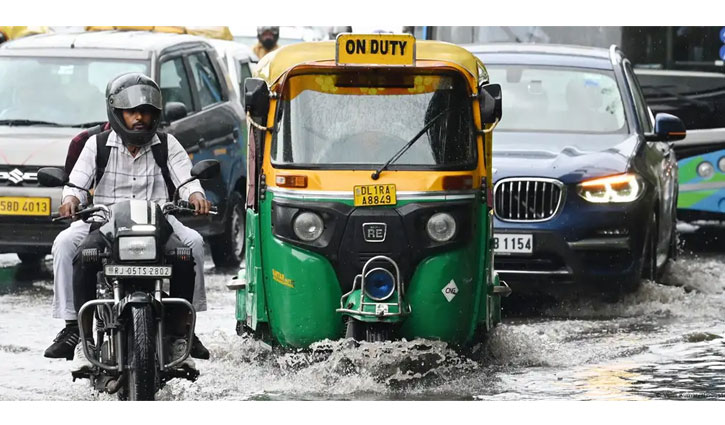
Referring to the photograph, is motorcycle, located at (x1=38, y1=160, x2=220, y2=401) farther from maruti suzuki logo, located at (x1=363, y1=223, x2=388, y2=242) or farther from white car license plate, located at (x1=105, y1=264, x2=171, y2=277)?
maruti suzuki logo, located at (x1=363, y1=223, x2=388, y2=242)

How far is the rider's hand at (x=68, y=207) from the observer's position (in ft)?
30.7

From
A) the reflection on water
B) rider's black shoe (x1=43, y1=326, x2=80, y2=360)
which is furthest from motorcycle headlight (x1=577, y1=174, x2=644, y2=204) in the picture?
rider's black shoe (x1=43, y1=326, x2=80, y2=360)

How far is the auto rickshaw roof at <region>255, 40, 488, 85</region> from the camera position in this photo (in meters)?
10.4

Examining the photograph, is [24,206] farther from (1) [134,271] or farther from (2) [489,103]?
(1) [134,271]

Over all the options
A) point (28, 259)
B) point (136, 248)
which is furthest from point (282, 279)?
point (28, 259)

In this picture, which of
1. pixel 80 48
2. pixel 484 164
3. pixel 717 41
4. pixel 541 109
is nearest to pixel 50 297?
pixel 80 48

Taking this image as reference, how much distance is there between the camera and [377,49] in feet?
33.7

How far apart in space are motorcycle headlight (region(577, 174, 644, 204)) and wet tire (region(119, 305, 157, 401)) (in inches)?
210

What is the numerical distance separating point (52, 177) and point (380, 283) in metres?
1.93

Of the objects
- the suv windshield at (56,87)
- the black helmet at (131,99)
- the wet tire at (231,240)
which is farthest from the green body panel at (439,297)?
the wet tire at (231,240)

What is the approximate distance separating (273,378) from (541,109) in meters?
5.14

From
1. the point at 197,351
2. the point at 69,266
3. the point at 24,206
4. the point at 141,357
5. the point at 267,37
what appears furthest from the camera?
the point at 267,37

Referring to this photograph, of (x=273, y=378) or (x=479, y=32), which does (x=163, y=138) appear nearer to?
(x=273, y=378)

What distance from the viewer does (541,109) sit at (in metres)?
14.8
